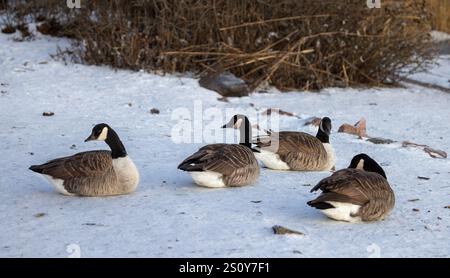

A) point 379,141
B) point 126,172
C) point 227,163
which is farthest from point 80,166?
point 379,141

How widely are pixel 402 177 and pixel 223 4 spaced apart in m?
6.55

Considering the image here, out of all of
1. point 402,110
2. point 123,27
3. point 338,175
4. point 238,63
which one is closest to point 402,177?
point 338,175

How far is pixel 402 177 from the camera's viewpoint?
752 centimetres

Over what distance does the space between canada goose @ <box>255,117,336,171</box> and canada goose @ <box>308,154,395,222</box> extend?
5.17 ft

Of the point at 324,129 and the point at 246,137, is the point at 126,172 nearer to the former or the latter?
the point at 246,137

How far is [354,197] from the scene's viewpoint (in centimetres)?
559

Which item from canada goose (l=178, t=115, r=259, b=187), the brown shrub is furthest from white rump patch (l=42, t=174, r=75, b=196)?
the brown shrub

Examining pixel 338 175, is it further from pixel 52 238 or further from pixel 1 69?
pixel 1 69

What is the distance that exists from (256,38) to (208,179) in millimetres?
7020

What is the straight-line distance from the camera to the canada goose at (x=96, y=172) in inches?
250

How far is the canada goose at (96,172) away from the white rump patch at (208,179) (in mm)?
510

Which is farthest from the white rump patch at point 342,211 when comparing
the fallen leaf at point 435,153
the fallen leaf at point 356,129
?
the fallen leaf at point 356,129
